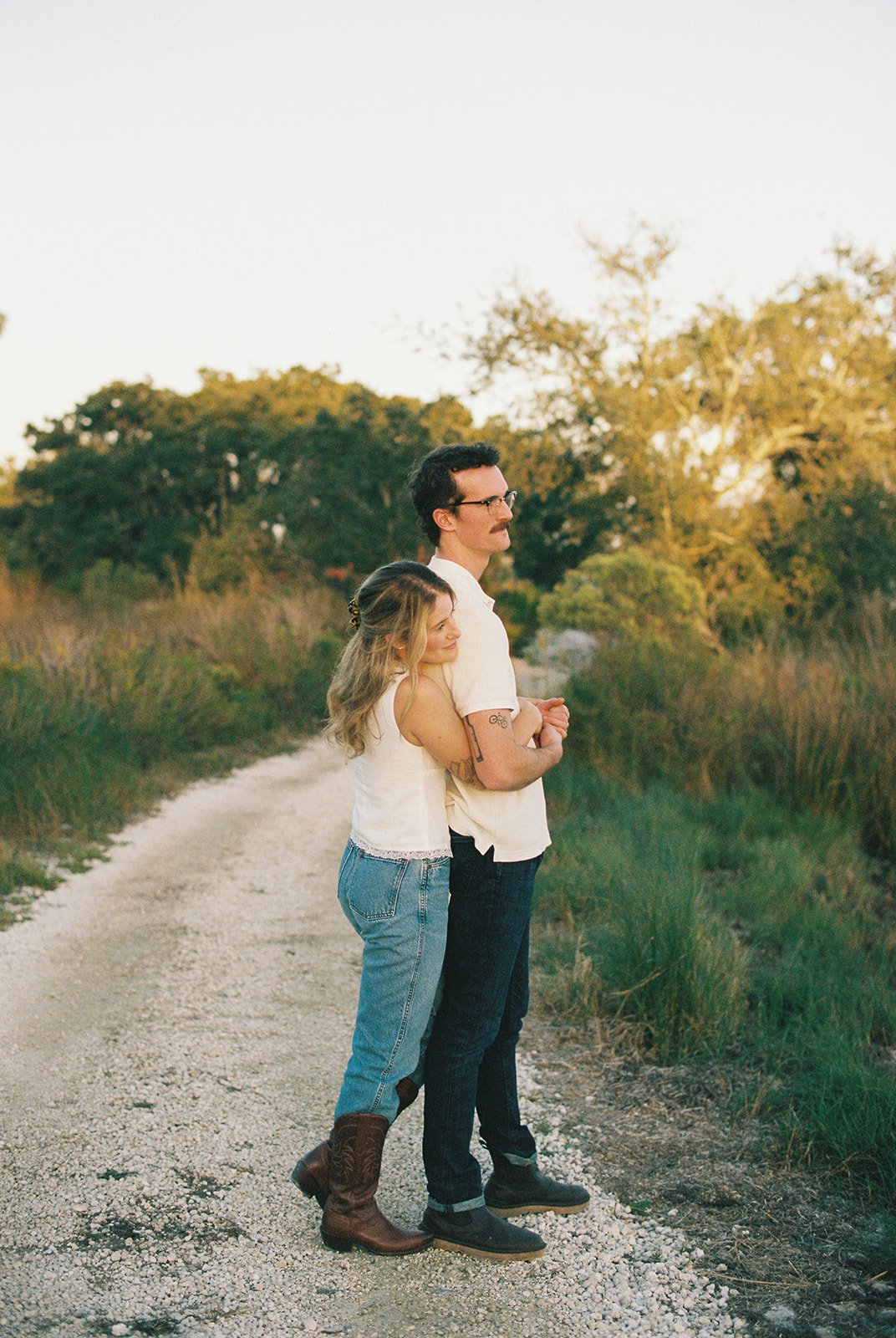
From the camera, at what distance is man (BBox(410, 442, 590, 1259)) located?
2707 mm

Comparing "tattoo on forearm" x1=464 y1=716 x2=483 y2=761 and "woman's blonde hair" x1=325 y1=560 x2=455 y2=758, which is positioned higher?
"woman's blonde hair" x1=325 y1=560 x2=455 y2=758

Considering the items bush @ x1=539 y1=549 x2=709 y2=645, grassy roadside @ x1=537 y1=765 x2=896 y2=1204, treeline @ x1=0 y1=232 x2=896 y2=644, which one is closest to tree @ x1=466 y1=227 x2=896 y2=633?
treeline @ x1=0 y1=232 x2=896 y2=644

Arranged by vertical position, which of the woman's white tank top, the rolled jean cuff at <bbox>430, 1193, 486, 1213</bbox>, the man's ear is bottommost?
the rolled jean cuff at <bbox>430, 1193, 486, 1213</bbox>

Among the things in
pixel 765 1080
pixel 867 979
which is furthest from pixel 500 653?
pixel 867 979

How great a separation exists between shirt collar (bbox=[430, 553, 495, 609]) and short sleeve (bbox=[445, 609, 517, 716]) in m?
0.08

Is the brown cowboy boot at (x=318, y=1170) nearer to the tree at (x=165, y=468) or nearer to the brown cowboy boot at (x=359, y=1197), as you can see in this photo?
the brown cowboy boot at (x=359, y=1197)

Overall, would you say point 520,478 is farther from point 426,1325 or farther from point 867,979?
point 426,1325

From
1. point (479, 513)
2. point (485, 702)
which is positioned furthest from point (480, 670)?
point (479, 513)

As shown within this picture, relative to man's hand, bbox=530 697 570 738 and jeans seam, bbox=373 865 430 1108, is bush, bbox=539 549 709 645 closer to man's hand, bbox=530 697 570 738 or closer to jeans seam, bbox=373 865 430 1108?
man's hand, bbox=530 697 570 738

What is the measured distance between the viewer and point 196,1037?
14.4 feet

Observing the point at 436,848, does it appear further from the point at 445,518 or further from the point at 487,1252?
the point at 487,1252

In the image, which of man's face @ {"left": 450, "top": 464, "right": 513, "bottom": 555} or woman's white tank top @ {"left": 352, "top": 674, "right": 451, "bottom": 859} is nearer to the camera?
woman's white tank top @ {"left": 352, "top": 674, "right": 451, "bottom": 859}

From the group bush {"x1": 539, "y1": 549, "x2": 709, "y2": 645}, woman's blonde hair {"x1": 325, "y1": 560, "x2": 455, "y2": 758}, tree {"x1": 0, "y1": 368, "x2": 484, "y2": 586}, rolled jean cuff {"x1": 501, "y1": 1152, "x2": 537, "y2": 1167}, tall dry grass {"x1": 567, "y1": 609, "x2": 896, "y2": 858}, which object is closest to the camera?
woman's blonde hair {"x1": 325, "y1": 560, "x2": 455, "y2": 758}

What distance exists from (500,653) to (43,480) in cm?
3006
